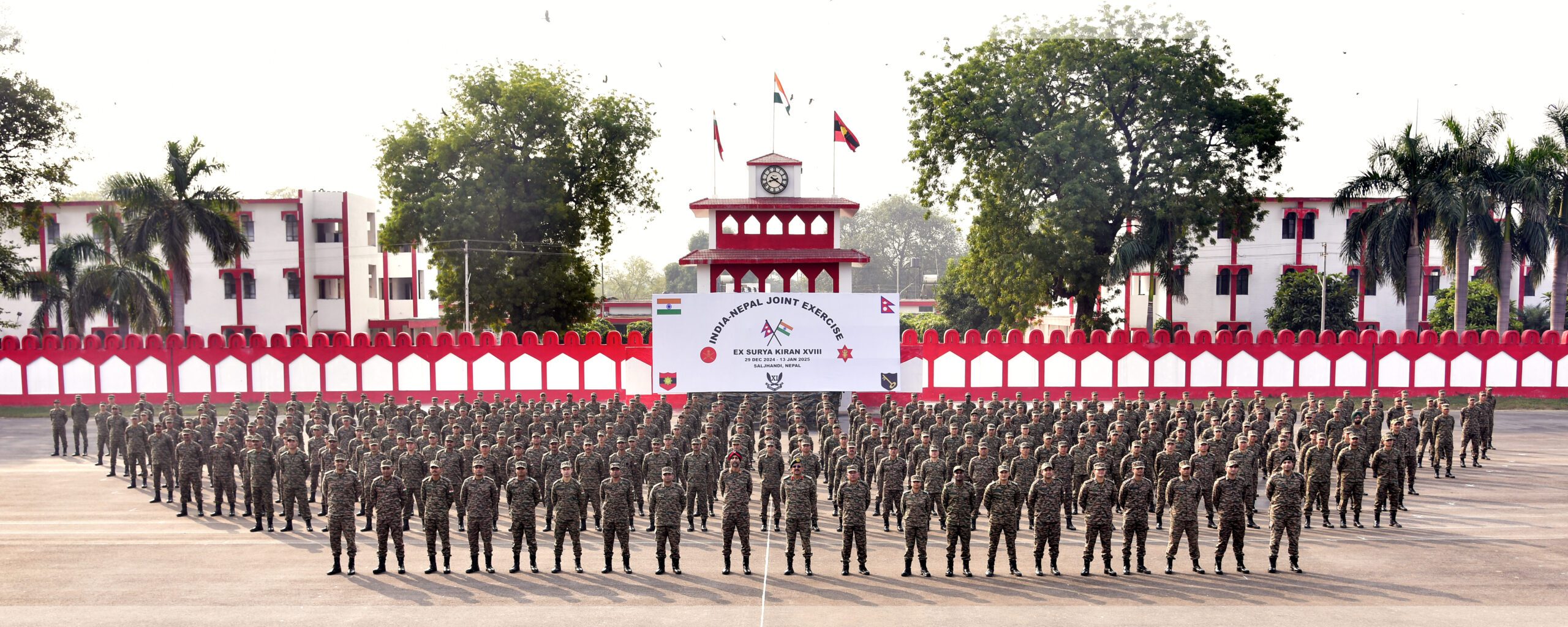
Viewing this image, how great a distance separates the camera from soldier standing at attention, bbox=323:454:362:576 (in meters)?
14.2

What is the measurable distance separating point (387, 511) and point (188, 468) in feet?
20.4

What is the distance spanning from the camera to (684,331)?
2852cm

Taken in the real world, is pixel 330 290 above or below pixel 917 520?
above

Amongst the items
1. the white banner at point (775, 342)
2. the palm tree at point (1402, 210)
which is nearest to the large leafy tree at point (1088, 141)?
the palm tree at point (1402, 210)

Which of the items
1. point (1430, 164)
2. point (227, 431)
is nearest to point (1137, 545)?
point (227, 431)

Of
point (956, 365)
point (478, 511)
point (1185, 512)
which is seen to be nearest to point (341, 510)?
point (478, 511)

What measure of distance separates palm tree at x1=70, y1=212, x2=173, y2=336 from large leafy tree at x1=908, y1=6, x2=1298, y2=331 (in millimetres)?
28309

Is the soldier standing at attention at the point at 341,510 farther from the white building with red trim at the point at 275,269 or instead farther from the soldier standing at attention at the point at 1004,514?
the white building with red trim at the point at 275,269

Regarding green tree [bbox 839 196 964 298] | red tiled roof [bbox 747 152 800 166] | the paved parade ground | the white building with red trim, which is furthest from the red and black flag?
green tree [bbox 839 196 964 298]

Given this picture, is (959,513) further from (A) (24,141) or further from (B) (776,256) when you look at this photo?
(A) (24,141)

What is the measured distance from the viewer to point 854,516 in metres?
14.2

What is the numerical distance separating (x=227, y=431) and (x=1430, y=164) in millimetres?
36831

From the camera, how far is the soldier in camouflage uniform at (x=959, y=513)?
14.1m

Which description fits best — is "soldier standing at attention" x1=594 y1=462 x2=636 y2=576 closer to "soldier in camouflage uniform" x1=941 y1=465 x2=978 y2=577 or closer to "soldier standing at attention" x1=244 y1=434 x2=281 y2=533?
"soldier in camouflage uniform" x1=941 y1=465 x2=978 y2=577
